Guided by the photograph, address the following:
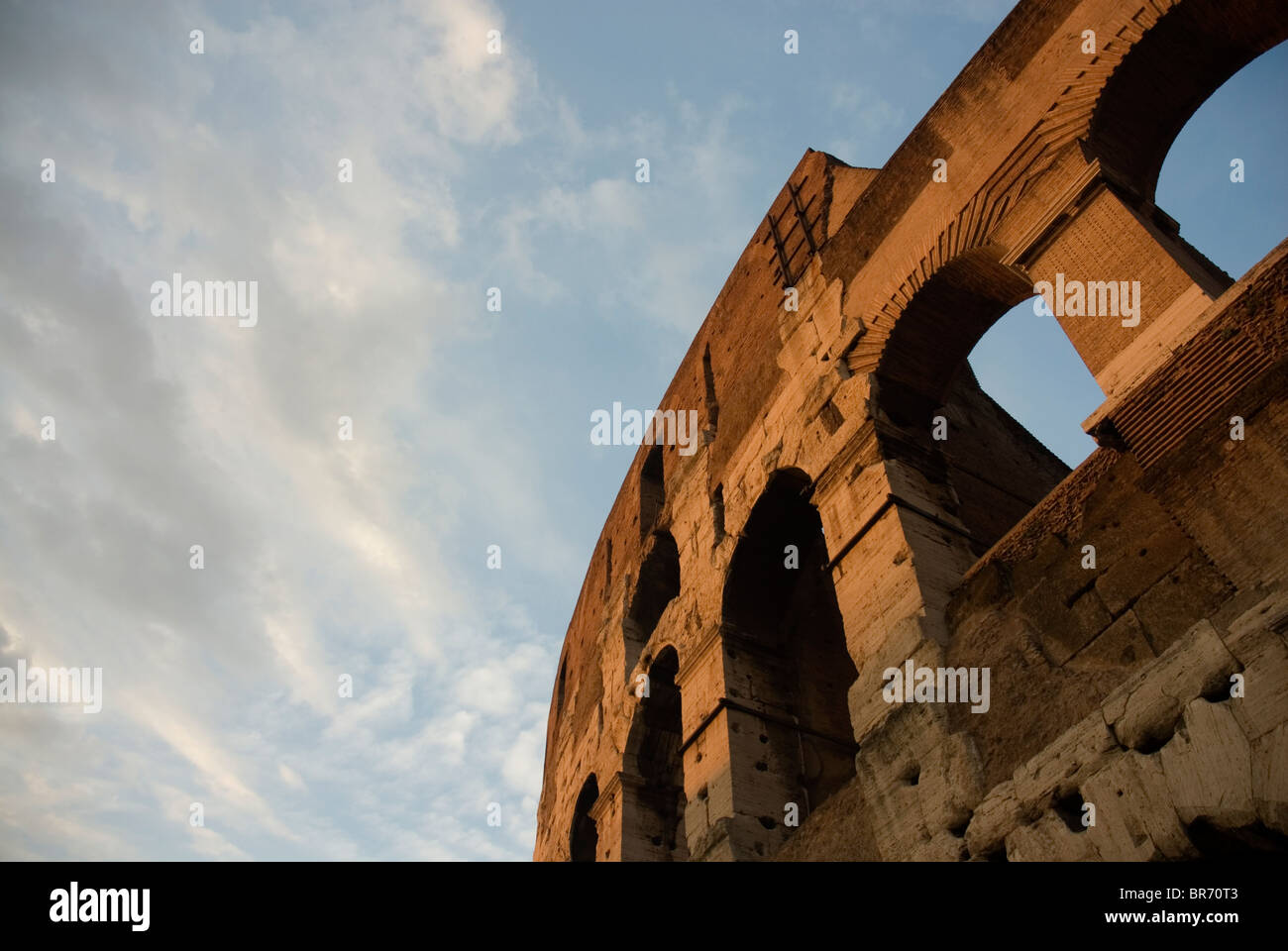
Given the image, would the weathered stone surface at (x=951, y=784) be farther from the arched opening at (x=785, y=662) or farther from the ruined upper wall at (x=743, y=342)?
the ruined upper wall at (x=743, y=342)

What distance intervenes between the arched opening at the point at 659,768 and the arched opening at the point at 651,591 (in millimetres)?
874

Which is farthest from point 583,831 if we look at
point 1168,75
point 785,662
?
point 1168,75

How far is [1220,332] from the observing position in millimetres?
3322

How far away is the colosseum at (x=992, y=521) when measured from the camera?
3.10m

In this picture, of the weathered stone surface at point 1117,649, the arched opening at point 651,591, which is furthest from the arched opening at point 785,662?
the weathered stone surface at point 1117,649

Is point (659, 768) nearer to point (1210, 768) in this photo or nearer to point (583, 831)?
point (583, 831)

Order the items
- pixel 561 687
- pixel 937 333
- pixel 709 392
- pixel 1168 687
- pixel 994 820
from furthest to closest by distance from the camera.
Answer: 1. pixel 561 687
2. pixel 709 392
3. pixel 937 333
4. pixel 994 820
5. pixel 1168 687

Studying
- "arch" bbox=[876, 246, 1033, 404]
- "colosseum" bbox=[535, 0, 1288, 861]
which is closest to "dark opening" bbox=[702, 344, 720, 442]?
"colosseum" bbox=[535, 0, 1288, 861]

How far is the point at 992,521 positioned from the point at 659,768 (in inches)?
142

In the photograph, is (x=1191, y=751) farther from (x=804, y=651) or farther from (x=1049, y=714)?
(x=804, y=651)

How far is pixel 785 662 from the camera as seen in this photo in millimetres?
6383

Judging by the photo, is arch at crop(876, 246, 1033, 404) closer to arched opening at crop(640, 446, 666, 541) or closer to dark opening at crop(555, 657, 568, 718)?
arched opening at crop(640, 446, 666, 541)

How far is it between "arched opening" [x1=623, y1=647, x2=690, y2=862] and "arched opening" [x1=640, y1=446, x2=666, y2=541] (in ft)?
6.37
